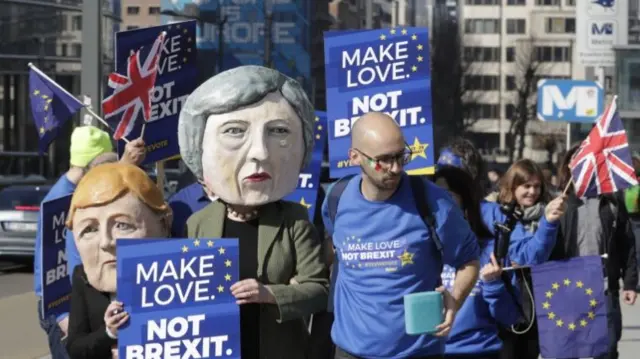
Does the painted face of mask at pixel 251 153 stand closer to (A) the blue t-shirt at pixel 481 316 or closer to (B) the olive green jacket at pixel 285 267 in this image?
(B) the olive green jacket at pixel 285 267

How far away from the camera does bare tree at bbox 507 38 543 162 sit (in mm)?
103125

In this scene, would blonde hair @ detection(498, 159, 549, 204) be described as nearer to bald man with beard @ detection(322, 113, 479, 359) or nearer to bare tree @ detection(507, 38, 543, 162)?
bald man with beard @ detection(322, 113, 479, 359)

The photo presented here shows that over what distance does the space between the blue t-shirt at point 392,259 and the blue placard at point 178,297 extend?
976 mm

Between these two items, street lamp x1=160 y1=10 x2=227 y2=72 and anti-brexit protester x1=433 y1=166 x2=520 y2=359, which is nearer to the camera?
anti-brexit protester x1=433 y1=166 x2=520 y2=359

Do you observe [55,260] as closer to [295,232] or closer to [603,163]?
[295,232]

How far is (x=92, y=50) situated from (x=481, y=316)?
8394 mm

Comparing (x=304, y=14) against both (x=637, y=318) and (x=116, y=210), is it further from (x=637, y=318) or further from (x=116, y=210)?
(x=116, y=210)

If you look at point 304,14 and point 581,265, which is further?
point 304,14

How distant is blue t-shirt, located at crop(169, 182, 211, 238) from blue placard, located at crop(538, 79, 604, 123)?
13598 millimetres

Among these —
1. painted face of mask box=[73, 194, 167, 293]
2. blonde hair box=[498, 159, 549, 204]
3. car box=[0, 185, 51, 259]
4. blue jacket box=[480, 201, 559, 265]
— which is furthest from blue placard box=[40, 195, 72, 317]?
car box=[0, 185, 51, 259]

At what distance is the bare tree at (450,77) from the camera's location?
8819 centimetres

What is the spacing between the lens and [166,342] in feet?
15.5

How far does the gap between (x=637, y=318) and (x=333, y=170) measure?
30.8 feet

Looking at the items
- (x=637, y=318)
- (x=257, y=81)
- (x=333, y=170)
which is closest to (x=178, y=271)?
(x=257, y=81)
